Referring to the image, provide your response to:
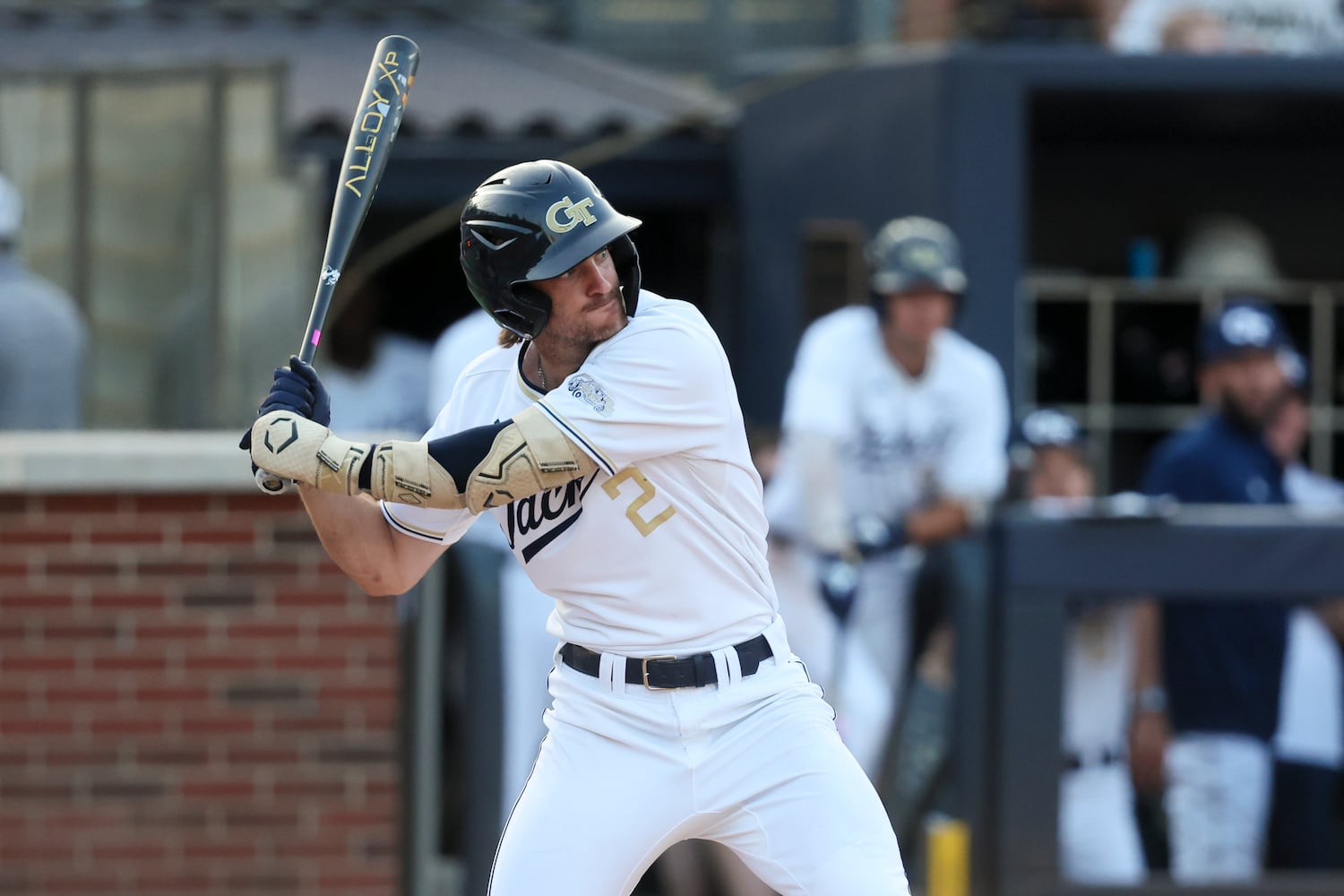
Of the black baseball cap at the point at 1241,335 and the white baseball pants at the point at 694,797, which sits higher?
the black baseball cap at the point at 1241,335

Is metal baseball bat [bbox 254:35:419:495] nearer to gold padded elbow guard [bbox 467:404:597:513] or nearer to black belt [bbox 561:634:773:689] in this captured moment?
gold padded elbow guard [bbox 467:404:597:513]

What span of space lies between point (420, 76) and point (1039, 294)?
3.11 metres

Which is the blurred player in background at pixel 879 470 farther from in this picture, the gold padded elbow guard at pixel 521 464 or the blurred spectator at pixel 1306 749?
the gold padded elbow guard at pixel 521 464

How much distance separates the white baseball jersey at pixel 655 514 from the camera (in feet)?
11.2

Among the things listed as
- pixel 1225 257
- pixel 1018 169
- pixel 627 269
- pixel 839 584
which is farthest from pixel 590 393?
pixel 1225 257

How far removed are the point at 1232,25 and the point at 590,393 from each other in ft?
16.7

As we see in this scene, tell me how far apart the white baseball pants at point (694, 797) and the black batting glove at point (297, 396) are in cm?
66

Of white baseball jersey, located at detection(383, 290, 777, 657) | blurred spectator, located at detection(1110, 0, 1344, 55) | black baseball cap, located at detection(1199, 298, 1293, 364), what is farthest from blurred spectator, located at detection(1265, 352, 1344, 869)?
white baseball jersey, located at detection(383, 290, 777, 657)

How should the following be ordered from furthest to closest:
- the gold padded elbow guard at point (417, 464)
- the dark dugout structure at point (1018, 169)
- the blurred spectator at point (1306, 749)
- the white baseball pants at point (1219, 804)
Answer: the dark dugout structure at point (1018, 169)
the blurred spectator at point (1306, 749)
the white baseball pants at point (1219, 804)
the gold padded elbow guard at point (417, 464)

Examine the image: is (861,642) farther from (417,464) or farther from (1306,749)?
(417,464)

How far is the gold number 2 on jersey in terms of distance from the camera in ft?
11.4

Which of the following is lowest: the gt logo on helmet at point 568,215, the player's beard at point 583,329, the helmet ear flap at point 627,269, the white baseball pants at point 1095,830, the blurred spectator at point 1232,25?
the white baseball pants at point 1095,830

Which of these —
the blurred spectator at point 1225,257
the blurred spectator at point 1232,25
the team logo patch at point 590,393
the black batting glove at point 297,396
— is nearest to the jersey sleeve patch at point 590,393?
the team logo patch at point 590,393

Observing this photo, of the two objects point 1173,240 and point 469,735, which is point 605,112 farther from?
point 469,735
